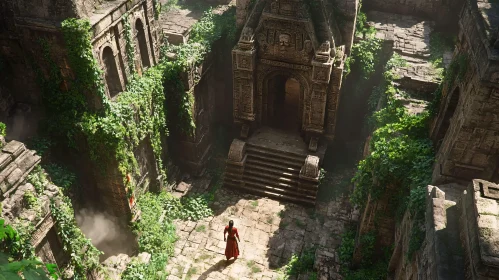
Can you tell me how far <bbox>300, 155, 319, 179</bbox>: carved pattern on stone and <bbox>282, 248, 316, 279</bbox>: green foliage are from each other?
10.3 ft

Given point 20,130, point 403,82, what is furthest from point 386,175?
point 20,130

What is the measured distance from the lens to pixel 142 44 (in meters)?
14.0

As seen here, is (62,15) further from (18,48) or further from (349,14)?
(349,14)

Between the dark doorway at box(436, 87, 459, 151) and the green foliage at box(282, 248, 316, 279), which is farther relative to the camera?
the green foliage at box(282, 248, 316, 279)

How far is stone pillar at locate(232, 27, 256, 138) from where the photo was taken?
1487 centimetres

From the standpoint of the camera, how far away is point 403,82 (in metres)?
13.9

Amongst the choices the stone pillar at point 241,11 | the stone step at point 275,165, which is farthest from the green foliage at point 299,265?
the stone pillar at point 241,11

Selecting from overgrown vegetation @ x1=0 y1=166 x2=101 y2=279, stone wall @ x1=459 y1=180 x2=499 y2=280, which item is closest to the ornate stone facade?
overgrown vegetation @ x1=0 y1=166 x2=101 y2=279

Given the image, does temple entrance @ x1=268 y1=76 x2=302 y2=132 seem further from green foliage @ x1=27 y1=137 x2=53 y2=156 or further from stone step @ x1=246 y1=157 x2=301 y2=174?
green foliage @ x1=27 y1=137 x2=53 y2=156

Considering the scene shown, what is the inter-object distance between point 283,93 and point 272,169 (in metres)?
3.52

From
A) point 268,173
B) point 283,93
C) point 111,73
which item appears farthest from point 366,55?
point 111,73

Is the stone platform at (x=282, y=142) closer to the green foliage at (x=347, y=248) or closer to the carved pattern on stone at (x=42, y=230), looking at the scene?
the green foliage at (x=347, y=248)

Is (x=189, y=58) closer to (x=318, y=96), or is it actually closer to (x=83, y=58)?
(x=83, y=58)

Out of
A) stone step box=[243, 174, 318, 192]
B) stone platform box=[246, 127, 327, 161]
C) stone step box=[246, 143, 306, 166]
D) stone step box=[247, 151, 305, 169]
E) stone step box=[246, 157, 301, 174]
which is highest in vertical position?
stone platform box=[246, 127, 327, 161]
